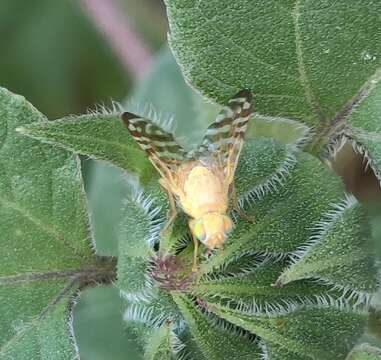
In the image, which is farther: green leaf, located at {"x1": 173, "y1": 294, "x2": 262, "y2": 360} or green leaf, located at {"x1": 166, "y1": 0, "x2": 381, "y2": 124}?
green leaf, located at {"x1": 166, "y1": 0, "x2": 381, "y2": 124}

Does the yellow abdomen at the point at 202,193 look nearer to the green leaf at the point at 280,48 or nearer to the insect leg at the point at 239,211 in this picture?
the insect leg at the point at 239,211

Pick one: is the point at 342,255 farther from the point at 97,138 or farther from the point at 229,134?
the point at 97,138

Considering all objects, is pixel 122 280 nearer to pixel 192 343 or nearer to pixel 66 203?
pixel 192 343

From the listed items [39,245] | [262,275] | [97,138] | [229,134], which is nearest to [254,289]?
[262,275]

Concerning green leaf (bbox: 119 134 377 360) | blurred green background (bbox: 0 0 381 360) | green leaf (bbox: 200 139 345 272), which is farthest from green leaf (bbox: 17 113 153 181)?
blurred green background (bbox: 0 0 381 360)

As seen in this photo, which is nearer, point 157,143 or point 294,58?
point 157,143

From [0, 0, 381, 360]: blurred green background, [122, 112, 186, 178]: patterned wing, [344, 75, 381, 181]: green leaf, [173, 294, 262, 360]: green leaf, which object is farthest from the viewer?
[0, 0, 381, 360]: blurred green background

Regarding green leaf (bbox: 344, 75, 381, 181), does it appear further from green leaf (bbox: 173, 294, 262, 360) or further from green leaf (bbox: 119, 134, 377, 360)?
green leaf (bbox: 173, 294, 262, 360)

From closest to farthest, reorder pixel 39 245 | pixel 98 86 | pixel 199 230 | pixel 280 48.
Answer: pixel 199 230 → pixel 280 48 → pixel 39 245 → pixel 98 86
